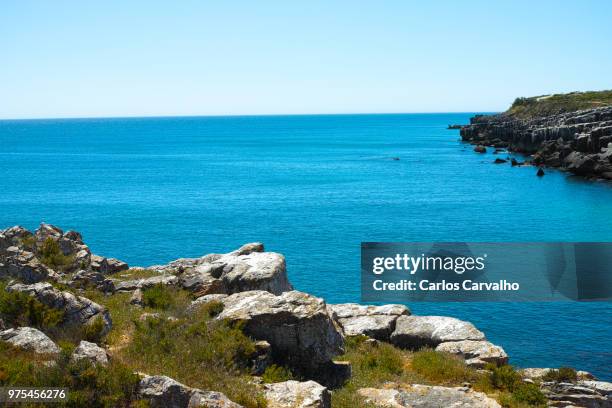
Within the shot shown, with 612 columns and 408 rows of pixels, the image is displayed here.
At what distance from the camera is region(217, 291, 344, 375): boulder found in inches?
827

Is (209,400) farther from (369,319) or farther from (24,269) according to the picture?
(24,269)

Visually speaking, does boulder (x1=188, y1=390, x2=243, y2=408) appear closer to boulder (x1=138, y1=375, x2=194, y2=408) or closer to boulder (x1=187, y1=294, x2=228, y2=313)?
boulder (x1=138, y1=375, x2=194, y2=408)

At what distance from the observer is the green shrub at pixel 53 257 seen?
34.3 m

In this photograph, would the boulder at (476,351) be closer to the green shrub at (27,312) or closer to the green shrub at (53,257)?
the green shrub at (27,312)

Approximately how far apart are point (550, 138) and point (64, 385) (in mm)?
141558

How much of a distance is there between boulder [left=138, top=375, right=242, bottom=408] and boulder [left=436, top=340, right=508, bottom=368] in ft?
47.4

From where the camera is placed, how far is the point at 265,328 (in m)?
21.4

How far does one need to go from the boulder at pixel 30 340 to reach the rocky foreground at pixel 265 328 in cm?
3

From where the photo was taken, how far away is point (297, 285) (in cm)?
5509

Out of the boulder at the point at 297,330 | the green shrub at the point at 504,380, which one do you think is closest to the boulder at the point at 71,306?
the boulder at the point at 297,330

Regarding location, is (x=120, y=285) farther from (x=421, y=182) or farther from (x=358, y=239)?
(x=421, y=182)

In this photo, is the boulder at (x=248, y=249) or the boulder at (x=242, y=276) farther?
the boulder at (x=248, y=249)

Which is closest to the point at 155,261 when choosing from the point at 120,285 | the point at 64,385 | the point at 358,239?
the point at 358,239

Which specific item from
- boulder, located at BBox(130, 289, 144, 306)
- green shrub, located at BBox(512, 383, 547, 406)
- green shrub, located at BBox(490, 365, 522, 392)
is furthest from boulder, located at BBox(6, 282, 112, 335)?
green shrub, located at BBox(512, 383, 547, 406)
